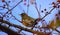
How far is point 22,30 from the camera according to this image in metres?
1.19

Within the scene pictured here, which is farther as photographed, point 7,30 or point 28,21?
point 28,21

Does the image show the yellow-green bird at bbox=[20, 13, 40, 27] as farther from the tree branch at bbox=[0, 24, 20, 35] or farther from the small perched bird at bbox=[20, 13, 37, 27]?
the tree branch at bbox=[0, 24, 20, 35]

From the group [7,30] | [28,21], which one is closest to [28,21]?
[28,21]

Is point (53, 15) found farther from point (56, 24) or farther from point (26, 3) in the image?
point (26, 3)

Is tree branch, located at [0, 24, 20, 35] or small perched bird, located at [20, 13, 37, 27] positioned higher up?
small perched bird, located at [20, 13, 37, 27]

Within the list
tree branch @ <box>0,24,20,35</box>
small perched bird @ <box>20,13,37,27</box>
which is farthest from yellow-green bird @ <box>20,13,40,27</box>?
tree branch @ <box>0,24,20,35</box>

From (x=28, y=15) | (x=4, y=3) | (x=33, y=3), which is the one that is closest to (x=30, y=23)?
(x=28, y=15)

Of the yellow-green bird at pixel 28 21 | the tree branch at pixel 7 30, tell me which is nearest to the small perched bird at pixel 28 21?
the yellow-green bird at pixel 28 21

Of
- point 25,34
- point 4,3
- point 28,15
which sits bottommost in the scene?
point 25,34

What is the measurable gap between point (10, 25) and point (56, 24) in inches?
15.0

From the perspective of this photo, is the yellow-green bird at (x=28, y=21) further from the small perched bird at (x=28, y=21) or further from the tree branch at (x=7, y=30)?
the tree branch at (x=7, y=30)

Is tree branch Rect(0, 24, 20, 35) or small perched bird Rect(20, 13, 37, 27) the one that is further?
small perched bird Rect(20, 13, 37, 27)

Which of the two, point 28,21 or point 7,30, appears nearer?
point 7,30

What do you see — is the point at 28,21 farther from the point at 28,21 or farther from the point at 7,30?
the point at 7,30
